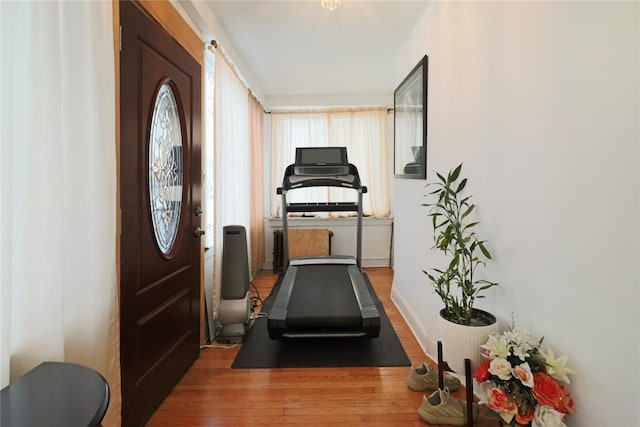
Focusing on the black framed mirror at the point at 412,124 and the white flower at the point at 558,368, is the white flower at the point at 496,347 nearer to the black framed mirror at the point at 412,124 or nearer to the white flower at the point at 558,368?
the white flower at the point at 558,368

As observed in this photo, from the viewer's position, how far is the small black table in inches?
28.5

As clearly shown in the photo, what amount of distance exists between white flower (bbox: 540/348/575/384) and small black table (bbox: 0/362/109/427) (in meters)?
1.43

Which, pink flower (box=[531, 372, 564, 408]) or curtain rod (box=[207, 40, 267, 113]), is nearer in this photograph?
pink flower (box=[531, 372, 564, 408])

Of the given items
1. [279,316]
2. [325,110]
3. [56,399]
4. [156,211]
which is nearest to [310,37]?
[325,110]

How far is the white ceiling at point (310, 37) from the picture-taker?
2.63 metres

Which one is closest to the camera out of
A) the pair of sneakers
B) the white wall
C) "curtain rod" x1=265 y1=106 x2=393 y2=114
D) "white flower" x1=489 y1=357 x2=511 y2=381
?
the white wall

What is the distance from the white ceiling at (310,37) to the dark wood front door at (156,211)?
73 centimetres

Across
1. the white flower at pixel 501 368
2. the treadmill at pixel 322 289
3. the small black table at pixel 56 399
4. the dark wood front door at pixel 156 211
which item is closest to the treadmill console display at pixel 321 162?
the treadmill at pixel 322 289

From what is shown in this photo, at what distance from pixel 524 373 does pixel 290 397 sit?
132 cm

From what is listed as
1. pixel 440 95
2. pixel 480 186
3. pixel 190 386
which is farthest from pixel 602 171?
pixel 190 386

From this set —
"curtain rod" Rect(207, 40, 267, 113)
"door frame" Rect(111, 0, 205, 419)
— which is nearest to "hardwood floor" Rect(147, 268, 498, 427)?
"door frame" Rect(111, 0, 205, 419)

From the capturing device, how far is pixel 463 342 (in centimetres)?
152

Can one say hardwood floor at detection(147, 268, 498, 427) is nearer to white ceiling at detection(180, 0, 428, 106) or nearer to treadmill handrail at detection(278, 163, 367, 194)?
treadmill handrail at detection(278, 163, 367, 194)

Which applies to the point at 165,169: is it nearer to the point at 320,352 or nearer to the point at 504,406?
the point at 320,352
